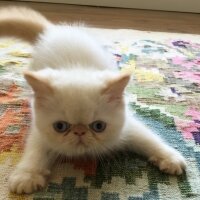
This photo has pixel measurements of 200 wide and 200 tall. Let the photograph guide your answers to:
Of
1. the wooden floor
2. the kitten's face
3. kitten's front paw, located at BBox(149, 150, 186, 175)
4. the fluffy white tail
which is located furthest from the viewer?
the wooden floor

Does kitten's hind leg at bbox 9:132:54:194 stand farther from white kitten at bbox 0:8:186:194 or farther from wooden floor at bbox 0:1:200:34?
wooden floor at bbox 0:1:200:34

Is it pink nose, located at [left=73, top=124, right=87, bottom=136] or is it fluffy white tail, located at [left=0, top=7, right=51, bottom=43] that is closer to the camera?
pink nose, located at [left=73, top=124, right=87, bottom=136]

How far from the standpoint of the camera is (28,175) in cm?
97

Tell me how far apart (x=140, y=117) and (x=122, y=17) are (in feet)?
5.07

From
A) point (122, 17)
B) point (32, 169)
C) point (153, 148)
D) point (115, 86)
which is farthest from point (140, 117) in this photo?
point (122, 17)

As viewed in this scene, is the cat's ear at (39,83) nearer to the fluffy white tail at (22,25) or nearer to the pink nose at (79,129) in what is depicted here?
the pink nose at (79,129)

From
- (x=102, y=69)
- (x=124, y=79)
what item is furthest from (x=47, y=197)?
(x=102, y=69)

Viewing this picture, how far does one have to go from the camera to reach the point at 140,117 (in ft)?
4.31

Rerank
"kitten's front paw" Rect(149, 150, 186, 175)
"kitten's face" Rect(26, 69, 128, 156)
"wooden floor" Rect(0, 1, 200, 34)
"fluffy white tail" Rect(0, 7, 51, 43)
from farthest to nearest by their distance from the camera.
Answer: "wooden floor" Rect(0, 1, 200, 34) → "fluffy white tail" Rect(0, 7, 51, 43) → "kitten's front paw" Rect(149, 150, 186, 175) → "kitten's face" Rect(26, 69, 128, 156)

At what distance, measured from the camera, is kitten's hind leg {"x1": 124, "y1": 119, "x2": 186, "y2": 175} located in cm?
104

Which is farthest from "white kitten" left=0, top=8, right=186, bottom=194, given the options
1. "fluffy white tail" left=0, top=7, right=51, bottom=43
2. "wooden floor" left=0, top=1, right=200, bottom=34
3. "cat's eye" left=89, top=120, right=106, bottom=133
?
"wooden floor" left=0, top=1, right=200, bottom=34

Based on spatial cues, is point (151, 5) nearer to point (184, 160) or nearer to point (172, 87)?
point (172, 87)

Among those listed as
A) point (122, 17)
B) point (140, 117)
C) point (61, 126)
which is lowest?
point (122, 17)

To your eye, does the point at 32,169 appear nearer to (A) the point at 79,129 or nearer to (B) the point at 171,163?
(A) the point at 79,129
